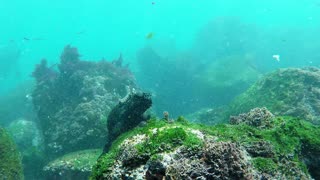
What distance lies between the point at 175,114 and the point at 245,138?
18.7m

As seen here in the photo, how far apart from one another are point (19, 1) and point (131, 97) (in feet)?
587

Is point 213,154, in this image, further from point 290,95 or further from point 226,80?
point 226,80

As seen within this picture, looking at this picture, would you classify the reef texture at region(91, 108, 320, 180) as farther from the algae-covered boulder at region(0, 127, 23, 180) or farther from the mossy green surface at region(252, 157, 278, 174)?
the algae-covered boulder at region(0, 127, 23, 180)

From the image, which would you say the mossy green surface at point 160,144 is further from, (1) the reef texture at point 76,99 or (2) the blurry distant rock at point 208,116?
(2) the blurry distant rock at point 208,116

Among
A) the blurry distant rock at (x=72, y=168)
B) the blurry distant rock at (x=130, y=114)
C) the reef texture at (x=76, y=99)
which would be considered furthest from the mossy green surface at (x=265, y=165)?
the reef texture at (x=76, y=99)

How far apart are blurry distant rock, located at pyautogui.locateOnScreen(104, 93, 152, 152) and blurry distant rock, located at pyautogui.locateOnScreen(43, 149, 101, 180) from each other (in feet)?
12.4

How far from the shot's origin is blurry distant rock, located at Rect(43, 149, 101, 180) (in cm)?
1043

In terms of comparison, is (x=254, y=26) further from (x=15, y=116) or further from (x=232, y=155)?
(x=232, y=155)

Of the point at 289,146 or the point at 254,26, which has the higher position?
the point at 254,26

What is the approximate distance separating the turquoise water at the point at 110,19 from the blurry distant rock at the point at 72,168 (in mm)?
74832

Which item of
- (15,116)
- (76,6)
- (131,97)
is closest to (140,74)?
(15,116)

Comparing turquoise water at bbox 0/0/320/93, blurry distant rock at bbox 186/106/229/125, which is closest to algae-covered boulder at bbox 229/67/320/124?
blurry distant rock at bbox 186/106/229/125

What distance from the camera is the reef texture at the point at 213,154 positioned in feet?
12.8

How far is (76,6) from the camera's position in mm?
162750
